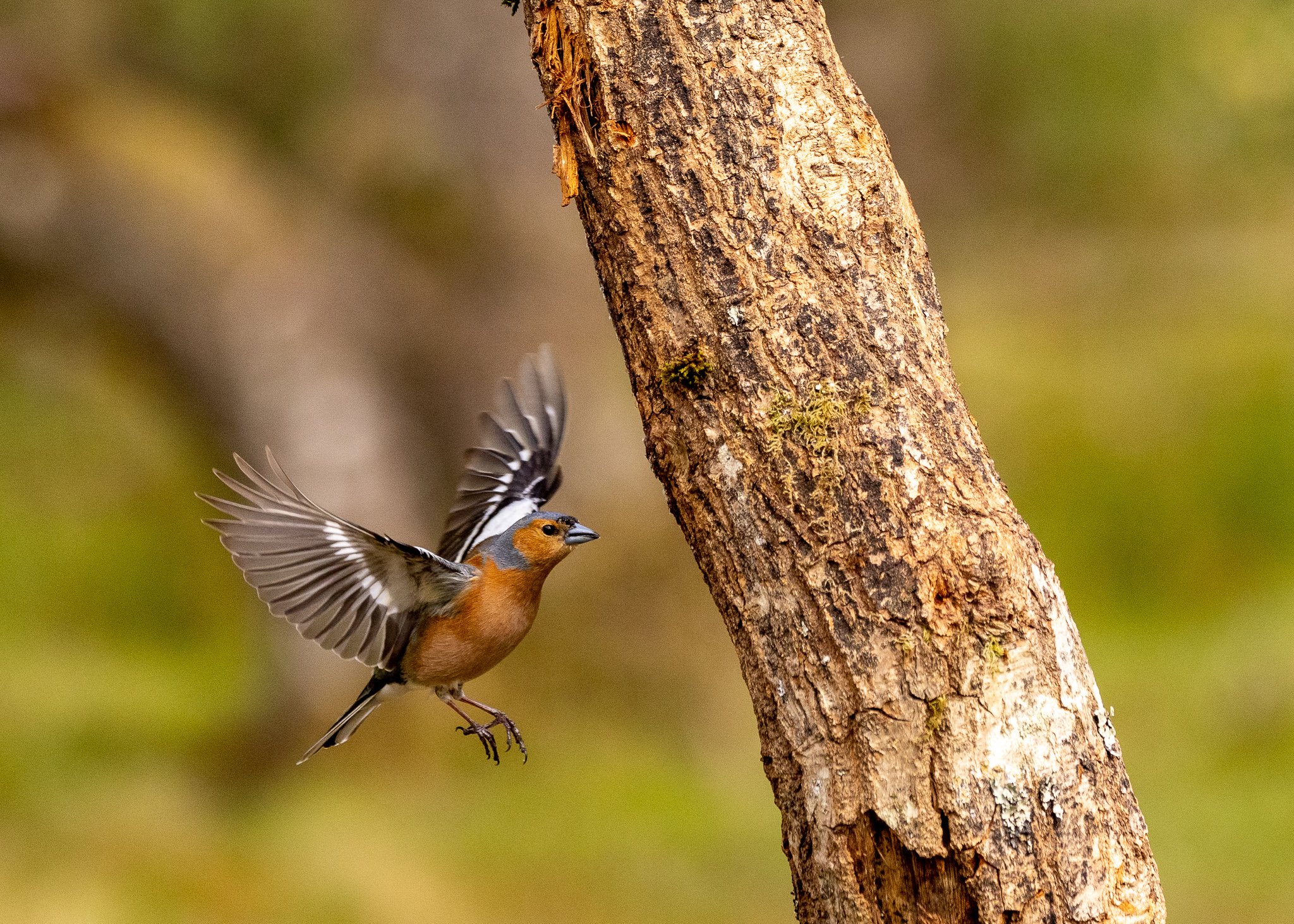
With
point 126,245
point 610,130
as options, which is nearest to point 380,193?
point 126,245

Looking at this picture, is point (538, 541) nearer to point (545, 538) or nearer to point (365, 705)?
point (545, 538)

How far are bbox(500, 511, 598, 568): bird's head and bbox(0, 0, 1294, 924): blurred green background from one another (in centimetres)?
359

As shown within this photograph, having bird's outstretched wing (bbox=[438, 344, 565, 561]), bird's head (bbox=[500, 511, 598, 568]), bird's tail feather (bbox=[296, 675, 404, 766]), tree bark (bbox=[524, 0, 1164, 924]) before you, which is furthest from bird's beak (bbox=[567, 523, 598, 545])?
tree bark (bbox=[524, 0, 1164, 924])

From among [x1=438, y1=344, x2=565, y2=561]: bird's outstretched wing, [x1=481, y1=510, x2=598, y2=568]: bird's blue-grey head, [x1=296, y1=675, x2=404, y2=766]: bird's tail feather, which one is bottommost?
[x1=296, y1=675, x2=404, y2=766]: bird's tail feather

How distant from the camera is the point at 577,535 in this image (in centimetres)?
403

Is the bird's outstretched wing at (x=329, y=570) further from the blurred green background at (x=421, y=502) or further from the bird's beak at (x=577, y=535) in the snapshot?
the blurred green background at (x=421, y=502)

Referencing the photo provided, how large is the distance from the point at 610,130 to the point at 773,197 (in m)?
0.39

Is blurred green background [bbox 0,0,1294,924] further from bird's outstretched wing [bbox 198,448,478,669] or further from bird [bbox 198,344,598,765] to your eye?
bird's outstretched wing [bbox 198,448,478,669]

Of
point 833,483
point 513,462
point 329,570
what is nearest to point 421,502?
point 513,462

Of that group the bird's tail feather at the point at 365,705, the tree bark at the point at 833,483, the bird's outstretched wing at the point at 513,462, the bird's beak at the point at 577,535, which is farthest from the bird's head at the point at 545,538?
the tree bark at the point at 833,483

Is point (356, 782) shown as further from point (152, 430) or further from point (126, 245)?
point (152, 430)

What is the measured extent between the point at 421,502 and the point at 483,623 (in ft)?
14.3

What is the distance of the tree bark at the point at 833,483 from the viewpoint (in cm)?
275

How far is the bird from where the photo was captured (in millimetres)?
3754
